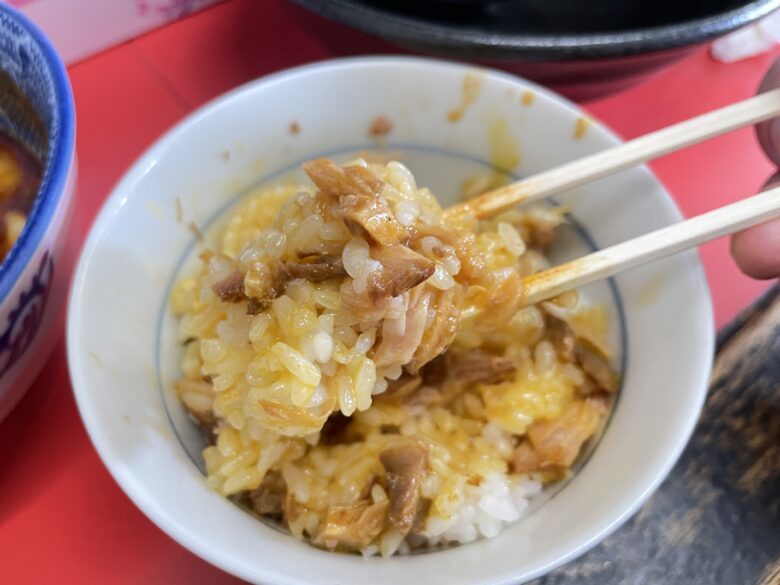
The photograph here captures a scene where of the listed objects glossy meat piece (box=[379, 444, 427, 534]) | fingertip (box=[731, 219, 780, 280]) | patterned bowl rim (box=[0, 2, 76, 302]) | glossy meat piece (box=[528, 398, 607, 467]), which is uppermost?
patterned bowl rim (box=[0, 2, 76, 302])

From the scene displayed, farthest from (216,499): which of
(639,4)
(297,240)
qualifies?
(639,4)

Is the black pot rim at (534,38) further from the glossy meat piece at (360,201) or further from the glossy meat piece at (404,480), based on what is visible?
the glossy meat piece at (404,480)

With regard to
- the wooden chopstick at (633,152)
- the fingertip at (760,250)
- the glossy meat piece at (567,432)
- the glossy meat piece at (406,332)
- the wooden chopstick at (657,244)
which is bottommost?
the glossy meat piece at (567,432)

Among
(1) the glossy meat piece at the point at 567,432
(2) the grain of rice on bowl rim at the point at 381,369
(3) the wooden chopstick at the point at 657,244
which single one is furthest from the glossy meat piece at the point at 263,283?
(1) the glossy meat piece at the point at 567,432

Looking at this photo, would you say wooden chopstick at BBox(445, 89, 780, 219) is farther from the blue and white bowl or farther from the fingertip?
the blue and white bowl

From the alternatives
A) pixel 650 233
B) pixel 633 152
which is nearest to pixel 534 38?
pixel 633 152

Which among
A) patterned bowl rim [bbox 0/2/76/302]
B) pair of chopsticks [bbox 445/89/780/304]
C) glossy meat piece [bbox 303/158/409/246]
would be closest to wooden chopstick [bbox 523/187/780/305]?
pair of chopsticks [bbox 445/89/780/304]
